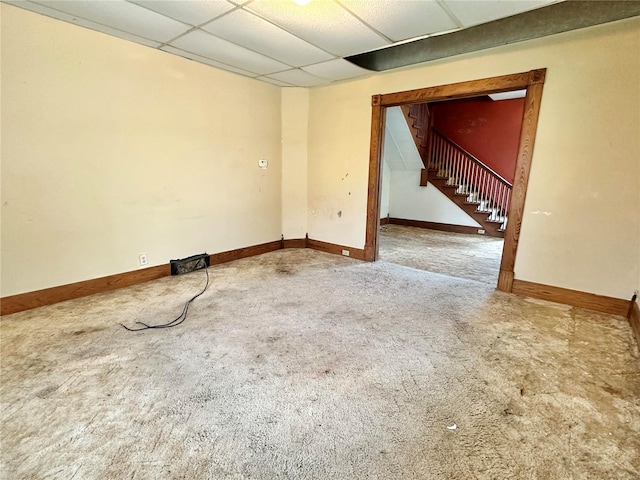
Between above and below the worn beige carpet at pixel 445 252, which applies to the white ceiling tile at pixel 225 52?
above

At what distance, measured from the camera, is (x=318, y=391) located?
176 centimetres

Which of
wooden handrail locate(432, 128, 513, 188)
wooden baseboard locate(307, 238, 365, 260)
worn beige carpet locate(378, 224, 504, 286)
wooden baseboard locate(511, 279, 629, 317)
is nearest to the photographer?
wooden baseboard locate(511, 279, 629, 317)

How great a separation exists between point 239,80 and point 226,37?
1.22 m

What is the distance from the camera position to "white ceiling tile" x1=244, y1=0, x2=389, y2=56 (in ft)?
7.54

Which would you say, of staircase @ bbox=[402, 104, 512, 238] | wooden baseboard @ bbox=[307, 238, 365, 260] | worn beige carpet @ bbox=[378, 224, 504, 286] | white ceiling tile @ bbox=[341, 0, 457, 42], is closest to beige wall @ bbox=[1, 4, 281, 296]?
wooden baseboard @ bbox=[307, 238, 365, 260]

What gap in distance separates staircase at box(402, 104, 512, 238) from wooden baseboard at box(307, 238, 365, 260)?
10.9 feet

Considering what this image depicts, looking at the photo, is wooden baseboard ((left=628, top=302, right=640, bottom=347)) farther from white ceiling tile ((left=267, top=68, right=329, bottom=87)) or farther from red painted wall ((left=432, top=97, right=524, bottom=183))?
red painted wall ((left=432, top=97, right=524, bottom=183))

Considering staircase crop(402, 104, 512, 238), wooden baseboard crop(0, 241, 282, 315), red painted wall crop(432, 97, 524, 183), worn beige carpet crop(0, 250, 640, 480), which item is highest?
red painted wall crop(432, 97, 524, 183)

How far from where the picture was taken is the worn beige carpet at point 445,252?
409 cm

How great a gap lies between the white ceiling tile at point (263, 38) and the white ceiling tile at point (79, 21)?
2.57 ft

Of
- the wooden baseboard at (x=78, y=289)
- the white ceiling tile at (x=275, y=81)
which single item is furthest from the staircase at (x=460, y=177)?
the wooden baseboard at (x=78, y=289)

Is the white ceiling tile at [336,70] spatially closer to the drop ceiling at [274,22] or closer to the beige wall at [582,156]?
the drop ceiling at [274,22]

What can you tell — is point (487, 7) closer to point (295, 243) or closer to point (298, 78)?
point (298, 78)

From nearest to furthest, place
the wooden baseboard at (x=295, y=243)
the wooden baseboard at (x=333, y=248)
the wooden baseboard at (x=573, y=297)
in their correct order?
the wooden baseboard at (x=573, y=297) < the wooden baseboard at (x=333, y=248) < the wooden baseboard at (x=295, y=243)
